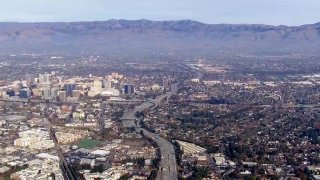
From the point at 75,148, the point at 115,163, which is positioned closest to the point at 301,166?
the point at 115,163

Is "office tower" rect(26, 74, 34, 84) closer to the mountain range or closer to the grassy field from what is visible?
the grassy field

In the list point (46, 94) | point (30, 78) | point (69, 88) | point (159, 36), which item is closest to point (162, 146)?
point (46, 94)

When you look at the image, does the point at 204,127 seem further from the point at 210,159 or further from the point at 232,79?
the point at 232,79

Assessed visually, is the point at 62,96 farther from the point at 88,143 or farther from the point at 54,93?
the point at 88,143

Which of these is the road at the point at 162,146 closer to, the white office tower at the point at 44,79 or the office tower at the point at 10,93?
the office tower at the point at 10,93

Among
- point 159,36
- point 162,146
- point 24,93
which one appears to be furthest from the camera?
point 159,36

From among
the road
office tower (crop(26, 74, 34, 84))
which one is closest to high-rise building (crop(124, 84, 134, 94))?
the road

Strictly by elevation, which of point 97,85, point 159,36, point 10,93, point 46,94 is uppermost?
point 97,85
